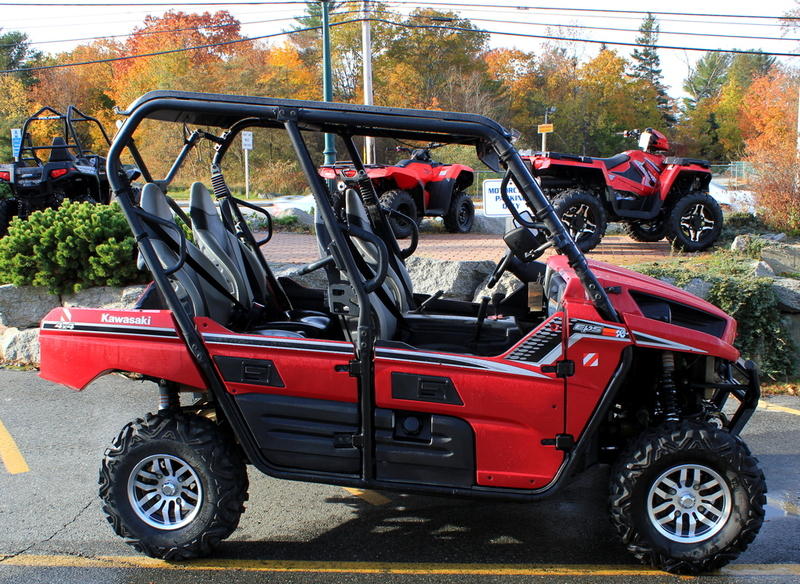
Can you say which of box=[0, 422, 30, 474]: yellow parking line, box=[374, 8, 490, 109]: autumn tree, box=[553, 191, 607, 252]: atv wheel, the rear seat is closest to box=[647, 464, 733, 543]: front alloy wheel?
the rear seat

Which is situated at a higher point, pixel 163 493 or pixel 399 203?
pixel 399 203

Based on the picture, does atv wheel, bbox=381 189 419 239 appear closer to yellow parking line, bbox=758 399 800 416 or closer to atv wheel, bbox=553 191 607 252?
atv wheel, bbox=553 191 607 252

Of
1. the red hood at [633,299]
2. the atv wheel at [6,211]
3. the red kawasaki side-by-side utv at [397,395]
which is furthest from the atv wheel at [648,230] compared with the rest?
the atv wheel at [6,211]

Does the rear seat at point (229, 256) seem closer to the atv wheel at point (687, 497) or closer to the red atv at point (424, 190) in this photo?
the atv wheel at point (687, 497)

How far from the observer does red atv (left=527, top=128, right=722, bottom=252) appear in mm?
10258

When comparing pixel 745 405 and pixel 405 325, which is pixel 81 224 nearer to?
pixel 405 325

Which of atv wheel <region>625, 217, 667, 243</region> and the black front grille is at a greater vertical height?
the black front grille

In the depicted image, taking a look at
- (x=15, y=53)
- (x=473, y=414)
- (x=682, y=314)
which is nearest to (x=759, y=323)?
(x=682, y=314)

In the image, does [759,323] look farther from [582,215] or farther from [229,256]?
[229,256]

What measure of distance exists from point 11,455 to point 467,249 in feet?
24.8

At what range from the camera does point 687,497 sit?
331 centimetres

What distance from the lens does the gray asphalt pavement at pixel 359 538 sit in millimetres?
3359

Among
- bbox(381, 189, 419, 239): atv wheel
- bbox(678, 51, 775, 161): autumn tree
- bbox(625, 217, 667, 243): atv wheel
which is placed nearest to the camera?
bbox(625, 217, 667, 243): atv wheel

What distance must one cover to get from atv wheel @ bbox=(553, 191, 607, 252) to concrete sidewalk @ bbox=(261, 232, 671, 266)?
28cm
